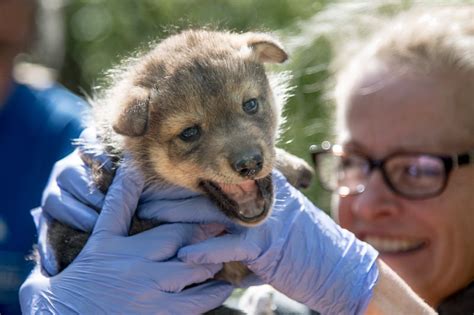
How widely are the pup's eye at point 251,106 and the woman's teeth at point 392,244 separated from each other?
765 millimetres

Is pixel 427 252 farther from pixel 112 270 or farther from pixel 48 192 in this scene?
pixel 48 192

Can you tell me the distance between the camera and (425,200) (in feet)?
10.1

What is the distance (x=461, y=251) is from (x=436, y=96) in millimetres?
554

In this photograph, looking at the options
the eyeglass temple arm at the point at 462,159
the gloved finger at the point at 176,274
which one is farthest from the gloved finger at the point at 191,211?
the eyeglass temple arm at the point at 462,159

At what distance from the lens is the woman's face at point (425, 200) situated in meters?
3.08

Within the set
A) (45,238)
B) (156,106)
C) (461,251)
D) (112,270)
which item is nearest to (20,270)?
(45,238)

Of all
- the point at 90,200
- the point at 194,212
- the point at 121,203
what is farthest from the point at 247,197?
the point at 90,200

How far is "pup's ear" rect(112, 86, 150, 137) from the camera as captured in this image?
2.63m

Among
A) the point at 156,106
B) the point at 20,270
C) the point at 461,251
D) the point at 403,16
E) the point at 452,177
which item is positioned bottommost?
the point at 20,270

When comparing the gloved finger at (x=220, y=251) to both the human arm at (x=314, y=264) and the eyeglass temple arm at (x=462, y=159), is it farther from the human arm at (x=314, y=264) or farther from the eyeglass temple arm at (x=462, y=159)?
the eyeglass temple arm at (x=462, y=159)

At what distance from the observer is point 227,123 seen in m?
2.59

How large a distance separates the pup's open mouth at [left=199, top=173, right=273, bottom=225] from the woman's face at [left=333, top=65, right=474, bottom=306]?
0.64m

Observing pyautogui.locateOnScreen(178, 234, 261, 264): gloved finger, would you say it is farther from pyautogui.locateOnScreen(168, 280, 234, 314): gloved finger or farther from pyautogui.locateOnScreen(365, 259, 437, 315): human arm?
pyautogui.locateOnScreen(365, 259, 437, 315): human arm

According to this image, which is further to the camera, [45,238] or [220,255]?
[45,238]
